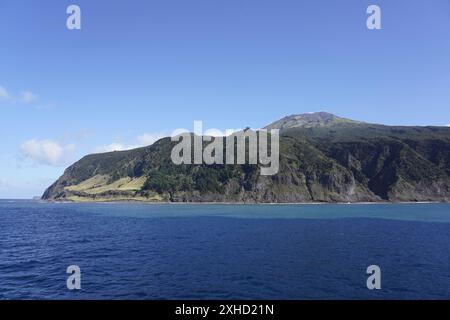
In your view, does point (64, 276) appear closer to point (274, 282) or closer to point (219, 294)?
point (219, 294)

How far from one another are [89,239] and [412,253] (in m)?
71.3

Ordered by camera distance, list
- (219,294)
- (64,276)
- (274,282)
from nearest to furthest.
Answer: (219,294)
(274,282)
(64,276)

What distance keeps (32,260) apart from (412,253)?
6924cm

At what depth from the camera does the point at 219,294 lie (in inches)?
1623
